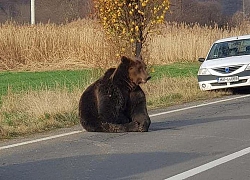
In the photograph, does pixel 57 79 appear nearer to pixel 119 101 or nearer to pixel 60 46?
pixel 60 46

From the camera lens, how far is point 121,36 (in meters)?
18.6

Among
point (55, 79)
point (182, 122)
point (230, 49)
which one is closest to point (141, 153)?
point (182, 122)

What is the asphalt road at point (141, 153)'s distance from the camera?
8.13 meters

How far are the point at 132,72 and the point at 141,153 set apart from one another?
158 cm

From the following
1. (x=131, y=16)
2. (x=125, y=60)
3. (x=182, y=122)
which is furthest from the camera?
(x=131, y=16)

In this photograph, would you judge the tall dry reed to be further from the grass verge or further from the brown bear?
the brown bear

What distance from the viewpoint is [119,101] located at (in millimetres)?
10633

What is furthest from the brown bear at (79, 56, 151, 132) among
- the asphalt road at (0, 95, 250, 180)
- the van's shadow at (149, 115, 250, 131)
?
the van's shadow at (149, 115, 250, 131)


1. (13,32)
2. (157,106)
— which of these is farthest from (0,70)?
(157,106)

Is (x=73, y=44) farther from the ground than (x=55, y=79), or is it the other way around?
(x=73, y=44)

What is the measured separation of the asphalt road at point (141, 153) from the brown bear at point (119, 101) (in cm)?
19

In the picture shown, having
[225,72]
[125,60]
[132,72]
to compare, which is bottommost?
[225,72]

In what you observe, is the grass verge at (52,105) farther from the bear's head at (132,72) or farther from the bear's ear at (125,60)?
the bear's ear at (125,60)

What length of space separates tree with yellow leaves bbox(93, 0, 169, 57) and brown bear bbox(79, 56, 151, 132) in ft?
23.5
